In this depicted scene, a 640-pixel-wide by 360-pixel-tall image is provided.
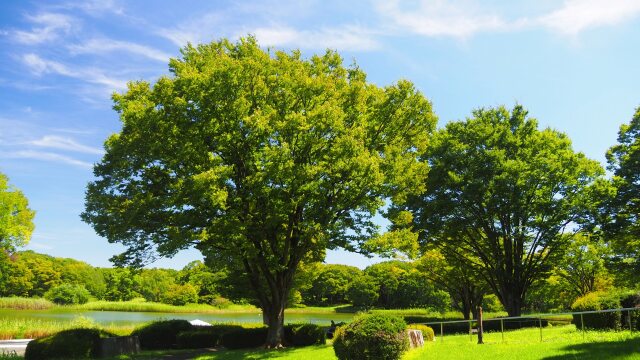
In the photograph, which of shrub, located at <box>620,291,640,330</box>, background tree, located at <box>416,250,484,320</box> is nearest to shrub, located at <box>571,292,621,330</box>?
shrub, located at <box>620,291,640,330</box>

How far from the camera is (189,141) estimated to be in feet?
69.4

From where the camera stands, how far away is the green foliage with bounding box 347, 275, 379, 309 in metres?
88.4

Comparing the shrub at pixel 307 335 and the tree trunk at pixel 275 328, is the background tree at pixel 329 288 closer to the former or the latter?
the shrub at pixel 307 335

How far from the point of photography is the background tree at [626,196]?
32562 mm

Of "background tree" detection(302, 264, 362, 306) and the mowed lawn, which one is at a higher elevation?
the mowed lawn

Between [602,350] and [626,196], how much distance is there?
25588mm

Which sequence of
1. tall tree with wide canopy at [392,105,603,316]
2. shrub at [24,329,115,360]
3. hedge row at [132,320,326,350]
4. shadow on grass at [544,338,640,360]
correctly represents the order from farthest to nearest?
tall tree with wide canopy at [392,105,603,316] → hedge row at [132,320,326,350] → shrub at [24,329,115,360] → shadow on grass at [544,338,640,360]

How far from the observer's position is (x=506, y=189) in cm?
3177

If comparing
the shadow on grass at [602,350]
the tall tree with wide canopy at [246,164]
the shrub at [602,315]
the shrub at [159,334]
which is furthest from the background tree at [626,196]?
the shrub at [159,334]

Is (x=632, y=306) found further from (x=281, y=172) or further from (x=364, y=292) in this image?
(x=364, y=292)

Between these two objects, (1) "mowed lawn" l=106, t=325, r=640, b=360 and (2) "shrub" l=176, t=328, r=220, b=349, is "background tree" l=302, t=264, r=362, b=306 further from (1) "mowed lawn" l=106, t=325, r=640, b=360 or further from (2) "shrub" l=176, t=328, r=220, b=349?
(1) "mowed lawn" l=106, t=325, r=640, b=360

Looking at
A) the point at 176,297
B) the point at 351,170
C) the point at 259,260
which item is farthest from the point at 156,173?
the point at 176,297

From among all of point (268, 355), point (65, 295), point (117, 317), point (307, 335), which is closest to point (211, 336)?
point (307, 335)

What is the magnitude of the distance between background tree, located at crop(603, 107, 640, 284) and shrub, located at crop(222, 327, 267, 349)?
26925 mm
